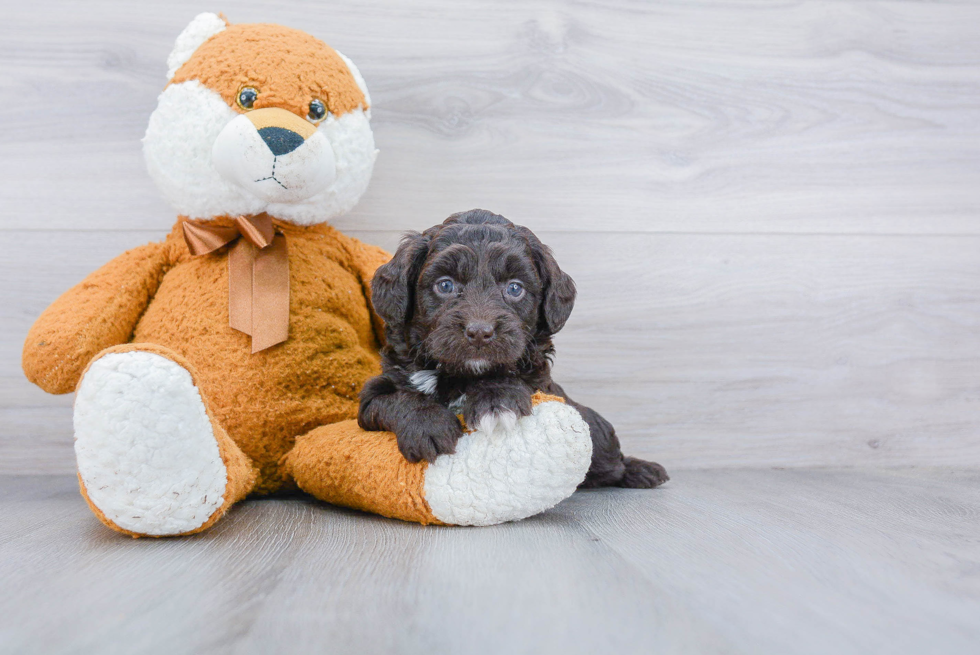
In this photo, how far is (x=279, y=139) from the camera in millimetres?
1312

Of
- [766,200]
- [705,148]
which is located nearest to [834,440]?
[766,200]

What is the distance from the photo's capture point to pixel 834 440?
1990mm

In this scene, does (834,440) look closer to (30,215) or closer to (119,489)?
(119,489)

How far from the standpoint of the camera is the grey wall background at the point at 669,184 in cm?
179

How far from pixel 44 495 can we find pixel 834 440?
6.44 ft

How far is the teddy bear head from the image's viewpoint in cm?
133

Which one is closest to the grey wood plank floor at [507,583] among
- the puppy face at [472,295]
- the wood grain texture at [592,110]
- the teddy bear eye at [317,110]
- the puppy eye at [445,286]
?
the puppy face at [472,295]

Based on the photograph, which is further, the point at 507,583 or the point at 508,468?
the point at 508,468

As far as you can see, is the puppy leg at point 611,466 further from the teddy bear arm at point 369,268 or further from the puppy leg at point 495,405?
the teddy bear arm at point 369,268

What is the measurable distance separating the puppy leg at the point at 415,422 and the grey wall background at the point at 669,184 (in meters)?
0.71

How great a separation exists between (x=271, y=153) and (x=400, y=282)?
0.34 m

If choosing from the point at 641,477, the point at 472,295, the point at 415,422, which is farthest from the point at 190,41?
the point at 641,477

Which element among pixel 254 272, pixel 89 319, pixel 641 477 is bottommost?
pixel 641 477

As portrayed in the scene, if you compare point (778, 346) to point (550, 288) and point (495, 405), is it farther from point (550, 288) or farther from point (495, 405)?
point (495, 405)
